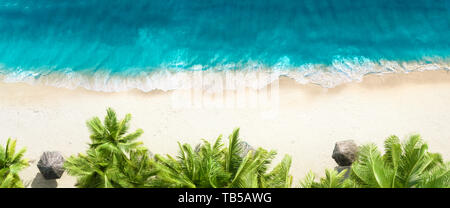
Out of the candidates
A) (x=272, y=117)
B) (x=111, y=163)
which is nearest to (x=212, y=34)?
(x=272, y=117)

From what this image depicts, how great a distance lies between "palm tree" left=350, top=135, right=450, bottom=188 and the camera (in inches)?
391

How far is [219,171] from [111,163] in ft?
13.1

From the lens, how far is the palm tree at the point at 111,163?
1164 cm

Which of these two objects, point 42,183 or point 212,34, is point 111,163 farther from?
point 212,34

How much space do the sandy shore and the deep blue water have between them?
6.67ft

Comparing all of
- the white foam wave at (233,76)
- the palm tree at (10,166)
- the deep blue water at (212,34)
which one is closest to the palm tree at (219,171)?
the palm tree at (10,166)

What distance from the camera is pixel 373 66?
18.9 m

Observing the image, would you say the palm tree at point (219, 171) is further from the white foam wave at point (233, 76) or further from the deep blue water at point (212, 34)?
the deep blue water at point (212, 34)

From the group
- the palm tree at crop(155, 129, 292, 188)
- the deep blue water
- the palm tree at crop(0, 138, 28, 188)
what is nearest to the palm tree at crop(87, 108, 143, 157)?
the palm tree at crop(155, 129, 292, 188)

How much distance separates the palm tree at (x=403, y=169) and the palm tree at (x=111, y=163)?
6.88 meters

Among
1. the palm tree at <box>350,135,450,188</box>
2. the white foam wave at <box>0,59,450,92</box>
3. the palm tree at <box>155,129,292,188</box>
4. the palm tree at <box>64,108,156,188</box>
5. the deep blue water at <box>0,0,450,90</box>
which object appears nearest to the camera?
the palm tree at <box>350,135,450,188</box>

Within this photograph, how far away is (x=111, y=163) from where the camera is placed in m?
12.0

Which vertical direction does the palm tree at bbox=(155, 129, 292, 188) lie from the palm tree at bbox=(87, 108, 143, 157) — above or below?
below

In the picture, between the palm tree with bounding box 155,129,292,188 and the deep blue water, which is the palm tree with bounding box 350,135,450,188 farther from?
the deep blue water
